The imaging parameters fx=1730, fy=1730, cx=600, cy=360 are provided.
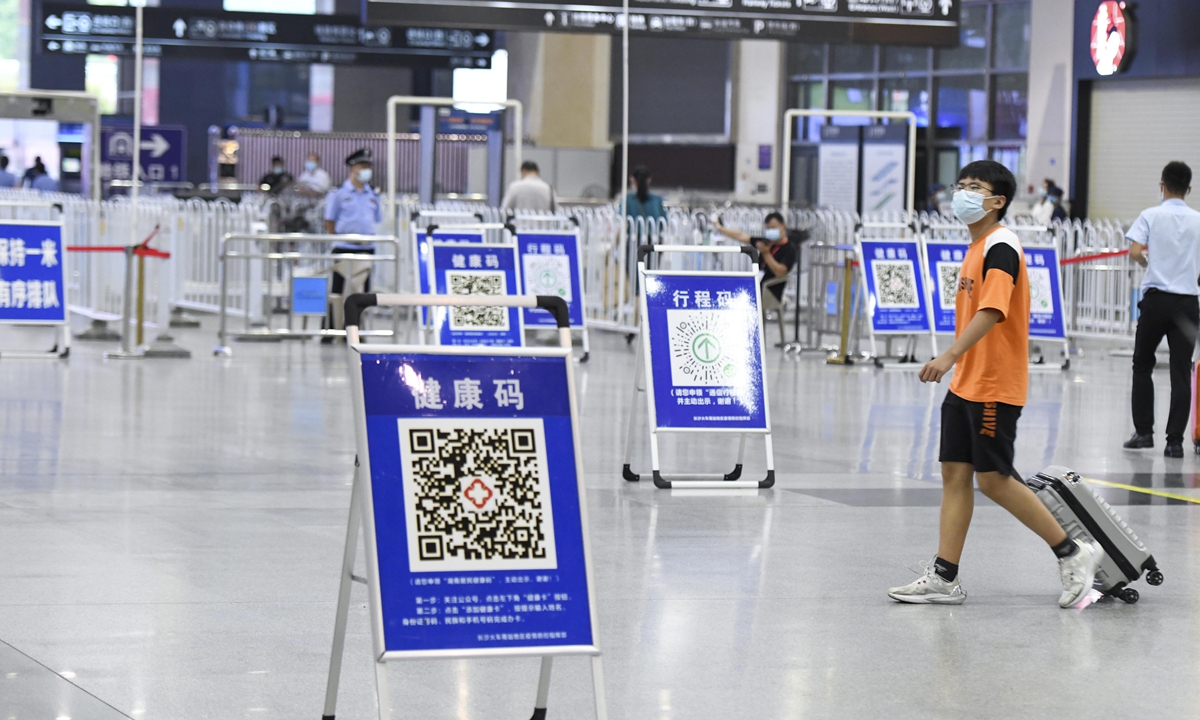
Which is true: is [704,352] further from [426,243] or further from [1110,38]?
[1110,38]

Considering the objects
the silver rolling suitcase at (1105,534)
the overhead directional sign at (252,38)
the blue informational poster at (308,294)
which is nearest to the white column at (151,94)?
the overhead directional sign at (252,38)

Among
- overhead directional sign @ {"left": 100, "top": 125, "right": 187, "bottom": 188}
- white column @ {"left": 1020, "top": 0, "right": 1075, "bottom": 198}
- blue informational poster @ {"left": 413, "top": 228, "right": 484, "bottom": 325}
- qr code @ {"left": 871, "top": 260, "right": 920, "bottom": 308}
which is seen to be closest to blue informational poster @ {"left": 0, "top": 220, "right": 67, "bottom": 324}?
blue informational poster @ {"left": 413, "top": 228, "right": 484, "bottom": 325}

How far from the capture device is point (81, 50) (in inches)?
995

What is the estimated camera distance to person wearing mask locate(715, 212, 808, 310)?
18578mm

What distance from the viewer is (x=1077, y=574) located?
6781 mm

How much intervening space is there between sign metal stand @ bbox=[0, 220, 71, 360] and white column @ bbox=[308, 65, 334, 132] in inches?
1228

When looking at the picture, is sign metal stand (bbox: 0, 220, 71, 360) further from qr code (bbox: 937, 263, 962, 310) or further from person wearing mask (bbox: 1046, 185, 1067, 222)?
person wearing mask (bbox: 1046, 185, 1067, 222)

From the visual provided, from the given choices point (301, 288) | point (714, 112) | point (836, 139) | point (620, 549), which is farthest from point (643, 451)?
point (714, 112)

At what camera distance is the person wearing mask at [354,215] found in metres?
18.2

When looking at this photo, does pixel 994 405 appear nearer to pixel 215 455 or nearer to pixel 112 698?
pixel 112 698

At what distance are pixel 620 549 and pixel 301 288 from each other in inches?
427

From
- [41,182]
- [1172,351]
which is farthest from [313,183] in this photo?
[1172,351]

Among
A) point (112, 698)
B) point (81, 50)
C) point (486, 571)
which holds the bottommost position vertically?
point (112, 698)

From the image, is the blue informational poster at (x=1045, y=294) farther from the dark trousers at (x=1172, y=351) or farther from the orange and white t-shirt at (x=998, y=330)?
the orange and white t-shirt at (x=998, y=330)
